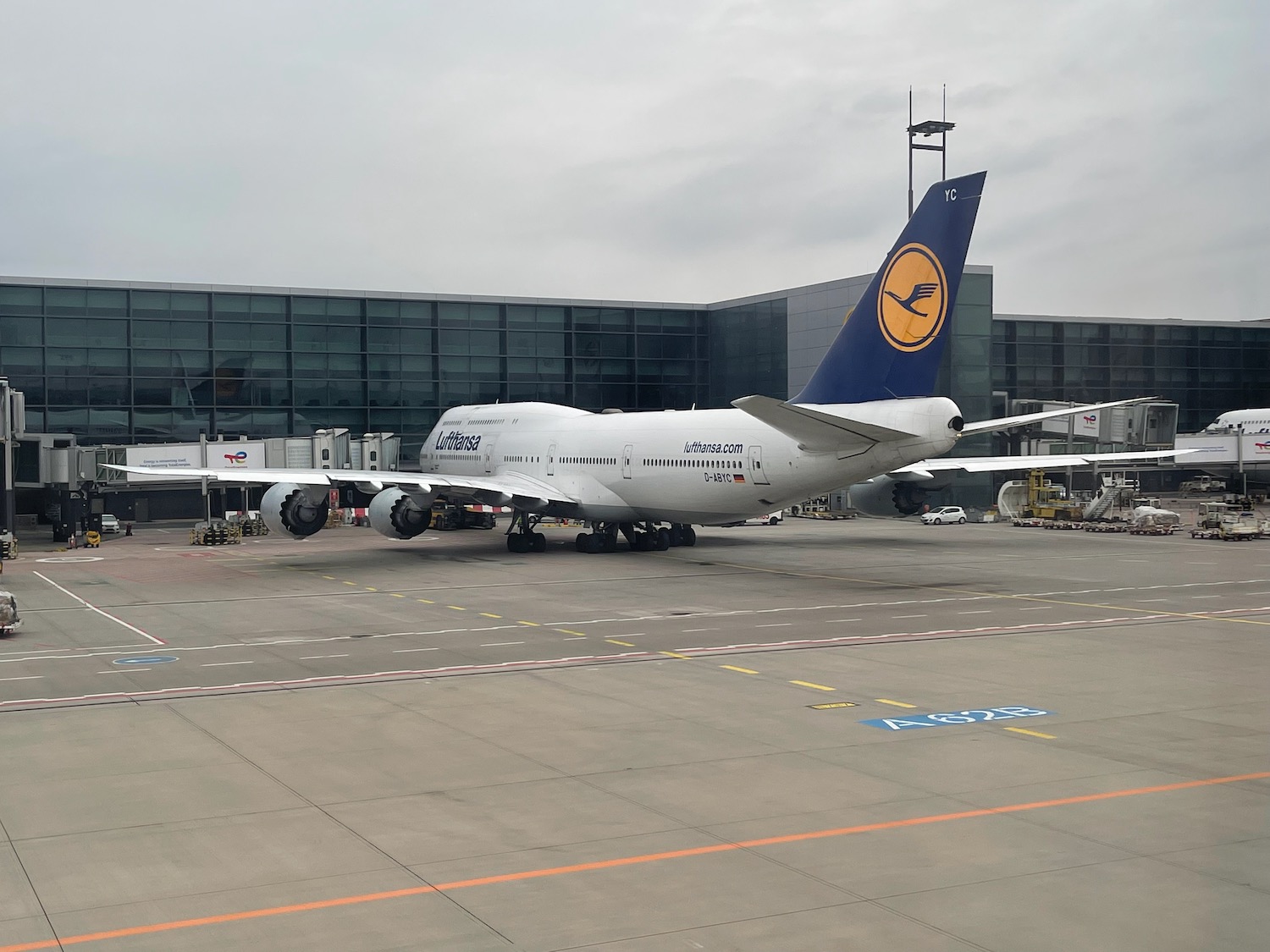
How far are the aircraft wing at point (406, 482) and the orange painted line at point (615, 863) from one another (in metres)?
30.2

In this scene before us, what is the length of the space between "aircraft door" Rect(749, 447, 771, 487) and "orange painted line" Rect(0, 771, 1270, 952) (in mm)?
25328

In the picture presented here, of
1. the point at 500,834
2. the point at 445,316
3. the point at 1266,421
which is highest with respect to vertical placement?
the point at 445,316

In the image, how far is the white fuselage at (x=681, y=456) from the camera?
3441 cm

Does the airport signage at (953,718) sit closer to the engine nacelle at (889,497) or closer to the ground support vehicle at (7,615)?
the ground support vehicle at (7,615)

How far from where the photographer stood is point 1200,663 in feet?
68.4

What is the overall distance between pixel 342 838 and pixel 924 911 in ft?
17.4

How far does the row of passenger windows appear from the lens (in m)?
39.5

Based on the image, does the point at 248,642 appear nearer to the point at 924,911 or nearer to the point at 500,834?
the point at 500,834

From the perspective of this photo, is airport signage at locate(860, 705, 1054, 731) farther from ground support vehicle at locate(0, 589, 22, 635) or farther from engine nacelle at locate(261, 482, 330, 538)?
engine nacelle at locate(261, 482, 330, 538)

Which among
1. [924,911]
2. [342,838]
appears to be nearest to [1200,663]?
[924,911]

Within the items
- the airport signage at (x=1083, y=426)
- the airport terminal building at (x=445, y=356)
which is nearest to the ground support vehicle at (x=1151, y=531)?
the airport terminal building at (x=445, y=356)

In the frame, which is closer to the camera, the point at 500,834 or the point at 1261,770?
the point at 500,834

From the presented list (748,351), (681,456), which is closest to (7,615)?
(681,456)

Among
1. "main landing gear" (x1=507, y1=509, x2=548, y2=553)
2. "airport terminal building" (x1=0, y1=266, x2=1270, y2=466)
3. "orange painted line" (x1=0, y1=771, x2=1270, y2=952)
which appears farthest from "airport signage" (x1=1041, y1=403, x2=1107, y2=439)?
"orange painted line" (x1=0, y1=771, x2=1270, y2=952)
